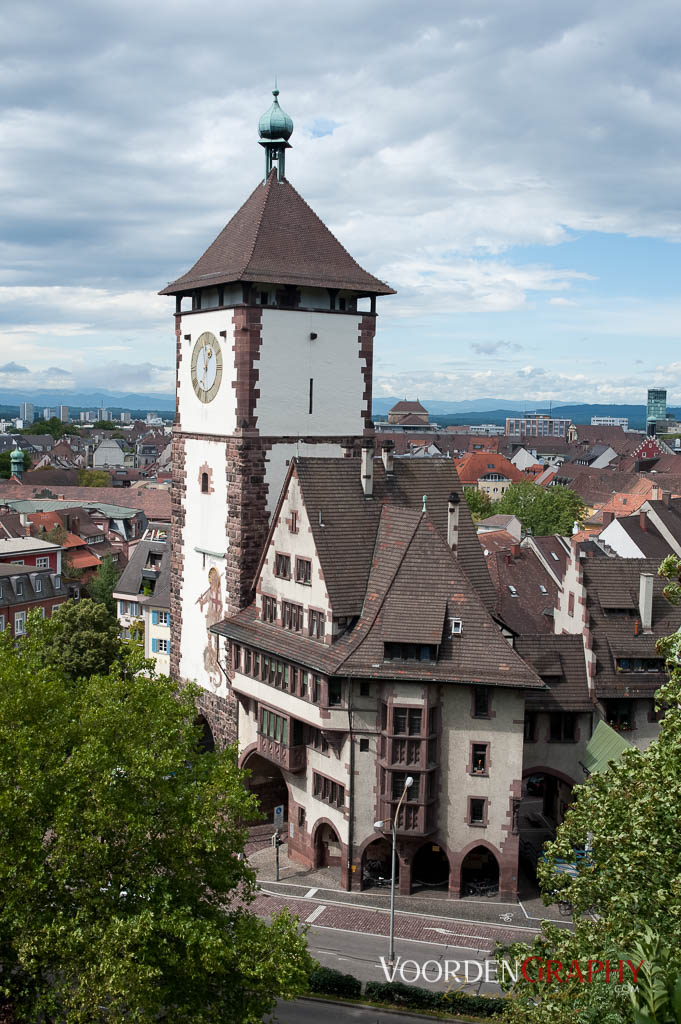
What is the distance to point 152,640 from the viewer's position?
253ft

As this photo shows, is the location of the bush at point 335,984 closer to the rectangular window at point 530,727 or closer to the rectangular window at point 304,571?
the rectangular window at point 530,727

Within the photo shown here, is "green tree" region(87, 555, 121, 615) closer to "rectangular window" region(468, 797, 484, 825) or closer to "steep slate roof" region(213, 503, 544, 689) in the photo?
"steep slate roof" region(213, 503, 544, 689)

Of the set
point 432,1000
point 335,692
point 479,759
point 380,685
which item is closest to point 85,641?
point 335,692

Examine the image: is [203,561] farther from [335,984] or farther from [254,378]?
[335,984]

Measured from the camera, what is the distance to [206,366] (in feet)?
176

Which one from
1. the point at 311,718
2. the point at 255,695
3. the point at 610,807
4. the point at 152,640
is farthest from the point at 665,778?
the point at 152,640

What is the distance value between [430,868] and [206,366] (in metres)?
27.5

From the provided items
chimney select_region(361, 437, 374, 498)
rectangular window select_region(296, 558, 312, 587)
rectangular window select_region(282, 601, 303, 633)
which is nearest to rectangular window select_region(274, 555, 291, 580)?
rectangular window select_region(296, 558, 312, 587)

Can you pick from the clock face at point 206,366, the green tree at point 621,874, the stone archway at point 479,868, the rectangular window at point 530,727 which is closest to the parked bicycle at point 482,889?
the stone archway at point 479,868

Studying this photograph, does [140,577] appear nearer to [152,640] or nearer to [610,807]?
[152,640]

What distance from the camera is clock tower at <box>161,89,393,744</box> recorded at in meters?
50.8

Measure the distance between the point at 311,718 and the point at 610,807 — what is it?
2246cm

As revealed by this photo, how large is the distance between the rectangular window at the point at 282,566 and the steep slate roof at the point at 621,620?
14654 millimetres

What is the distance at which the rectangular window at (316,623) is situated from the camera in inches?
1784
